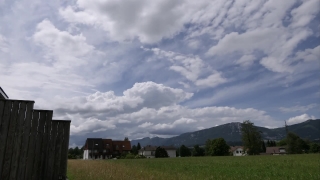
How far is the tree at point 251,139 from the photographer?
87.0m

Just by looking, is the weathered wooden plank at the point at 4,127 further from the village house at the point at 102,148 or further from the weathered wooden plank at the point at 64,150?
the village house at the point at 102,148

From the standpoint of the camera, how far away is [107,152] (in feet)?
352

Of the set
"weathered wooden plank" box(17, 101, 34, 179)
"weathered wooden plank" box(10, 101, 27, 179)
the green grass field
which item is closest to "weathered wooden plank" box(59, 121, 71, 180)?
"weathered wooden plank" box(17, 101, 34, 179)

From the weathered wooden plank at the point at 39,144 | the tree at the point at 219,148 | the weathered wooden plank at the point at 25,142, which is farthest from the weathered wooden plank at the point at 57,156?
the tree at the point at 219,148

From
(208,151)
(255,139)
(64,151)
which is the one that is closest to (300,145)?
(255,139)

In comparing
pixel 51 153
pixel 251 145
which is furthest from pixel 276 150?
pixel 51 153

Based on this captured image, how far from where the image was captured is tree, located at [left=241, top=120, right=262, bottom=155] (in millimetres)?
87000

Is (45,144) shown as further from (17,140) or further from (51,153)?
(17,140)

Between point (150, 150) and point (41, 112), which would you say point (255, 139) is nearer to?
point (150, 150)

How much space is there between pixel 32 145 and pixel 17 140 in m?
0.46

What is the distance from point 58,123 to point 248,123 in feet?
288

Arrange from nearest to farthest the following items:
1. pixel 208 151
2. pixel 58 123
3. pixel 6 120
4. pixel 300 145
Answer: pixel 6 120 → pixel 58 123 → pixel 300 145 → pixel 208 151

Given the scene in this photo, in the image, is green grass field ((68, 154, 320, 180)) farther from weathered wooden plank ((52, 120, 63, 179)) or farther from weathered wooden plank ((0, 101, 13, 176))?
weathered wooden plank ((0, 101, 13, 176))

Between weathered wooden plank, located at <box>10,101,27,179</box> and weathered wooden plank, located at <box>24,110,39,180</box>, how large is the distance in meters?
0.29
